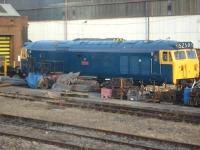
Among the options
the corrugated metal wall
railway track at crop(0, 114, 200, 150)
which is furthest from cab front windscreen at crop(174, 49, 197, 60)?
the corrugated metal wall

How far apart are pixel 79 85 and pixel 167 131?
1284 cm

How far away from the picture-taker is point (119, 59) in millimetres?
28859

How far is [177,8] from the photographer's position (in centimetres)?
4103

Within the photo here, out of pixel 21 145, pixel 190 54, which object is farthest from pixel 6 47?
pixel 21 145

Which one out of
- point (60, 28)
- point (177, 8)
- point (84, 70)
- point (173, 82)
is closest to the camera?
point (173, 82)

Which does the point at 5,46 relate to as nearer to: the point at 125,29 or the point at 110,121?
the point at 125,29

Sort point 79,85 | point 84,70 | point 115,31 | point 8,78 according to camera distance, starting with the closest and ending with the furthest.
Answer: point 79,85
point 84,70
point 8,78
point 115,31

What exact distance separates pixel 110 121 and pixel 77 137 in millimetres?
3426

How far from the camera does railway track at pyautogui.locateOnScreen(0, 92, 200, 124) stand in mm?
18922

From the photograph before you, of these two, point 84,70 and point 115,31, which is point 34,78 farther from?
point 115,31

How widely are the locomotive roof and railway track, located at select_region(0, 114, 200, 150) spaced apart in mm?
11089

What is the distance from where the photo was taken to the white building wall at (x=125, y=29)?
39.9m

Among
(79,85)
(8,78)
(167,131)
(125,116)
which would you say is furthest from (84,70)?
(167,131)

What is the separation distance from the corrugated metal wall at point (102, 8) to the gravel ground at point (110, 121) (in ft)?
69.2
